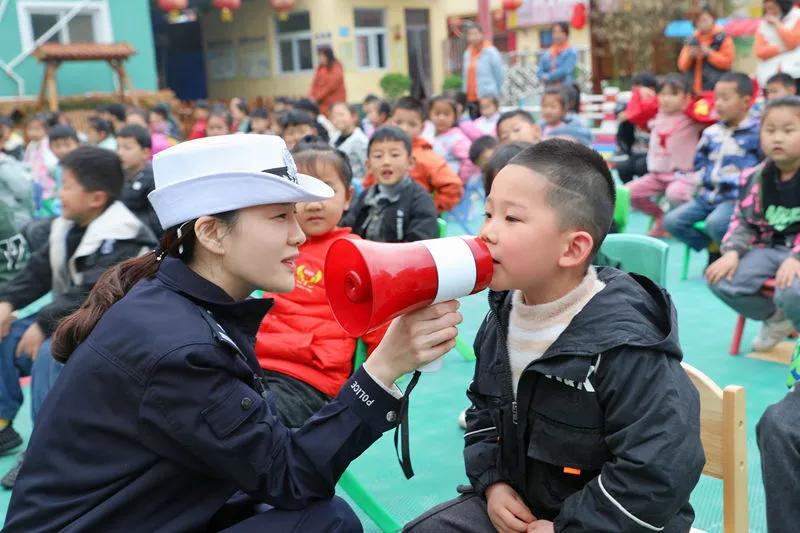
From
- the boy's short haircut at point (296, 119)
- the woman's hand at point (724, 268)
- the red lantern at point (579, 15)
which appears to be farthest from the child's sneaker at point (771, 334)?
the red lantern at point (579, 15)

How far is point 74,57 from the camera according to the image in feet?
50.1

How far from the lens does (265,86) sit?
22422 millimetres

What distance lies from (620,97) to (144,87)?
33.8 ft

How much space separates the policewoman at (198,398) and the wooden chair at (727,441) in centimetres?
65

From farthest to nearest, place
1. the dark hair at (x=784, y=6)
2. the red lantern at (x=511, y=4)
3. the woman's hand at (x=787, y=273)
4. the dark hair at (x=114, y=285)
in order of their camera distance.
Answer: the red lantern at (x=511, y=4) < the dark hair at (x=784, y=6) < the woman's hand at (x=787, y=273) < the dark hair at (x=114, y=285)

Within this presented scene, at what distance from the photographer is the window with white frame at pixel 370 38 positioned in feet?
70.4

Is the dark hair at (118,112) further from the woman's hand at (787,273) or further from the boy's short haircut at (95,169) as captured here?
the woman's hand at (787,273)

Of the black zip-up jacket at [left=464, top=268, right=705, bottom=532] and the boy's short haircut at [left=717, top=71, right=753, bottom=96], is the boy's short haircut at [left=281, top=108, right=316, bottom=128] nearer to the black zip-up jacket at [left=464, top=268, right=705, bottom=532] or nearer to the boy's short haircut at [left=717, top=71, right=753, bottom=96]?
the boy's short haircut at [left=717, top=71, right=753, bottom=96]

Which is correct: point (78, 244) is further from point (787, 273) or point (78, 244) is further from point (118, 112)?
point (118, 112)

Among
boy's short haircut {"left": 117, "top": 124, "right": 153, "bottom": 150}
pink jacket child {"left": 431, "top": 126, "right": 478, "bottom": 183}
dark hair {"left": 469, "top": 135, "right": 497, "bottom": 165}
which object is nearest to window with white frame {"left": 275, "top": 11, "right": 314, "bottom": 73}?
pink jacket child {"left": 431, "top": 126, "right": 478, "bottom": 183}

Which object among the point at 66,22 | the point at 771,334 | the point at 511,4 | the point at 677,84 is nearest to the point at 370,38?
the point at 511,4

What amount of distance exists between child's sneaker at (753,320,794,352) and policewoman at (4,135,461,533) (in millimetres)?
3179

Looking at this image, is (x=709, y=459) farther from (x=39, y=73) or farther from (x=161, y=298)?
(x=39, y=73)

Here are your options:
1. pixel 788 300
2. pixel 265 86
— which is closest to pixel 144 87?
pixel 265 86
